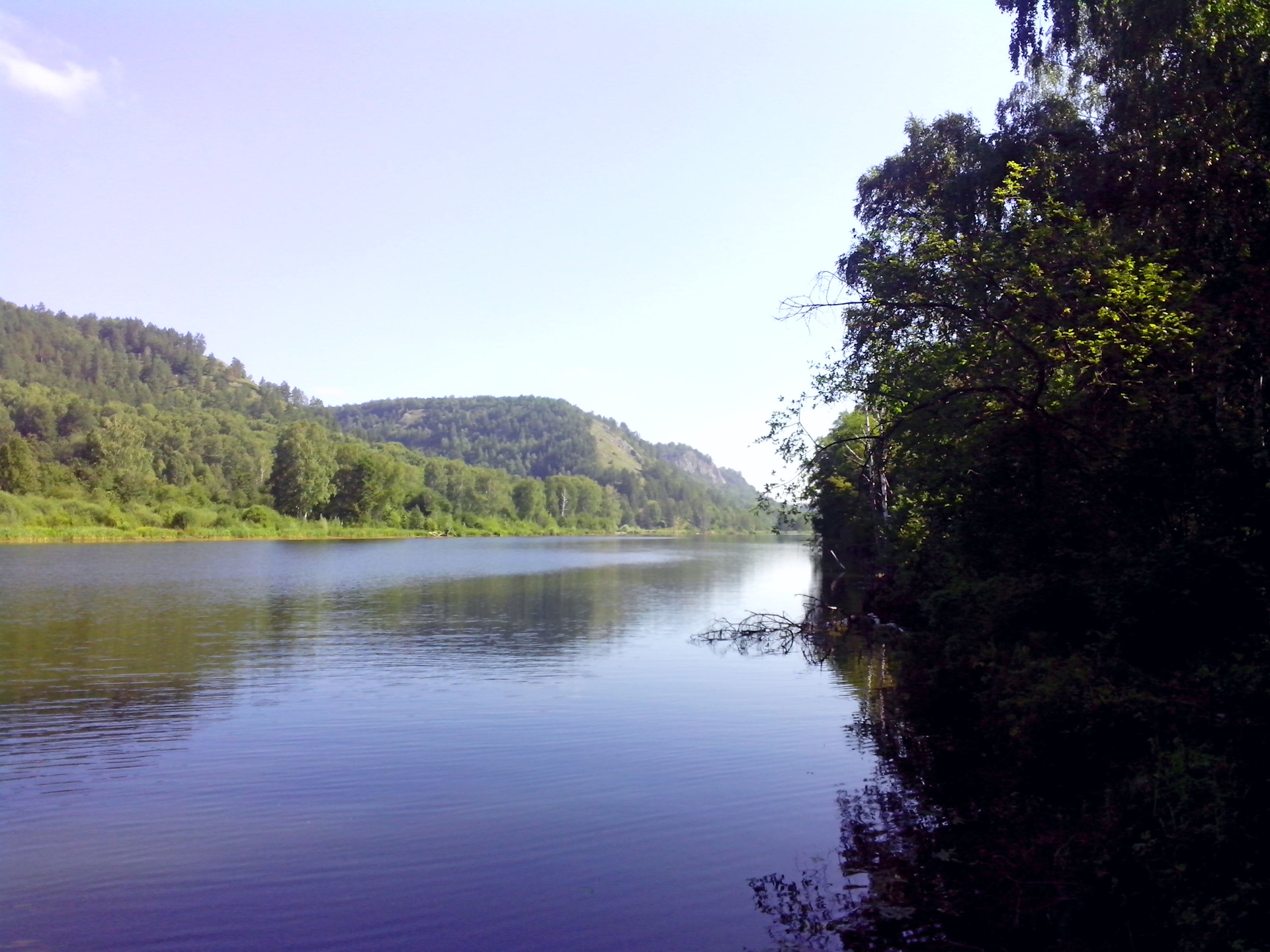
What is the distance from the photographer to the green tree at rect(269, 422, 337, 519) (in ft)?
407

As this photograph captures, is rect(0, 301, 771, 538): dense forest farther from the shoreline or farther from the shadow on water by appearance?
the shadow on water

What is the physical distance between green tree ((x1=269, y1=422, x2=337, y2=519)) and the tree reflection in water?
120 metres

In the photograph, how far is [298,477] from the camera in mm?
123812

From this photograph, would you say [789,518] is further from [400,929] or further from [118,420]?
[118,420]

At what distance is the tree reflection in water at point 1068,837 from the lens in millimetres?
7914

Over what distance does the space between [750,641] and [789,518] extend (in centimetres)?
615

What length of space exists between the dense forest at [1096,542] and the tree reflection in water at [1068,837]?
3cm

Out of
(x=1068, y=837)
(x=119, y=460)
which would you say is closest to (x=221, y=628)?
(x=1068, y=837)

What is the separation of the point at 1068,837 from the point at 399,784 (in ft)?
30.1

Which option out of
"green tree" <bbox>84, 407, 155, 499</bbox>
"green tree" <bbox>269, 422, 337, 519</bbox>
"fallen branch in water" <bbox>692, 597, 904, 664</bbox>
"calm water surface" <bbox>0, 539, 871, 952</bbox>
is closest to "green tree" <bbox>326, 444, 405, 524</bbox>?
"green tree" <bbox>269, 422, 337, 519</bbox>

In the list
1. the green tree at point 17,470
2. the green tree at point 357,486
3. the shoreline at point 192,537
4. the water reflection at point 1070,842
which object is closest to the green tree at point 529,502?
the shoreline at point 192,537

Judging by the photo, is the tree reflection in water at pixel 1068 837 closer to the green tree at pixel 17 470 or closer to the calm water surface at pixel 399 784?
the calm water surface at pixel 399 784

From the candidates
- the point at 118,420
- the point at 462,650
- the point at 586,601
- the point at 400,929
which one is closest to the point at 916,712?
the point at 400,929

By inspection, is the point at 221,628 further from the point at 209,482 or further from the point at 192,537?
the point at 209,482
